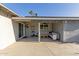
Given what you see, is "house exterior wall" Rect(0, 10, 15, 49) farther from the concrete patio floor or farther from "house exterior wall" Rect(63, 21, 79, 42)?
"house exterior wall" Rect(63, 21, 79, 42)

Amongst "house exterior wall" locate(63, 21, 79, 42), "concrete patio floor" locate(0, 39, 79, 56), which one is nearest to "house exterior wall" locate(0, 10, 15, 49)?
"concrete patio floor" locate(0, 39, 79, 56)

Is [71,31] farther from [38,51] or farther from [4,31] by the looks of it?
[4,31]

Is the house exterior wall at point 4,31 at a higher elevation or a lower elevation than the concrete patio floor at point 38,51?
higher

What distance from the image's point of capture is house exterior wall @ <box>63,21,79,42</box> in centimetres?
1452

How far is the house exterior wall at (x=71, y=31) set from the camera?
14.5m

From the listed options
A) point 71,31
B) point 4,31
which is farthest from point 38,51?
point 71,31

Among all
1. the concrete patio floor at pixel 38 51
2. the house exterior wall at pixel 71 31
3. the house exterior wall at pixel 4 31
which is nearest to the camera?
the concrete patio floor at pixel 38 51

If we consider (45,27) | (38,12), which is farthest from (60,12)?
(38,12)

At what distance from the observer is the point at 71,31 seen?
14.6 meters

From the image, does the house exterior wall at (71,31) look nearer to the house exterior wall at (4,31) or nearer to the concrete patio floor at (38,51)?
the concrete patio floor at (38,51)

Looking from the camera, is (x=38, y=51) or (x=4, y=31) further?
(x=4, y=31)

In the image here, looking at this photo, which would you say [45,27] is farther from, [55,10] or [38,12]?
[38,12]

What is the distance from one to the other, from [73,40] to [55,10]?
45.9ft

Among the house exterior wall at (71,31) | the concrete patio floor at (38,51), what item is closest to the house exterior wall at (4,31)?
the concrete patio floor at (38,51)
